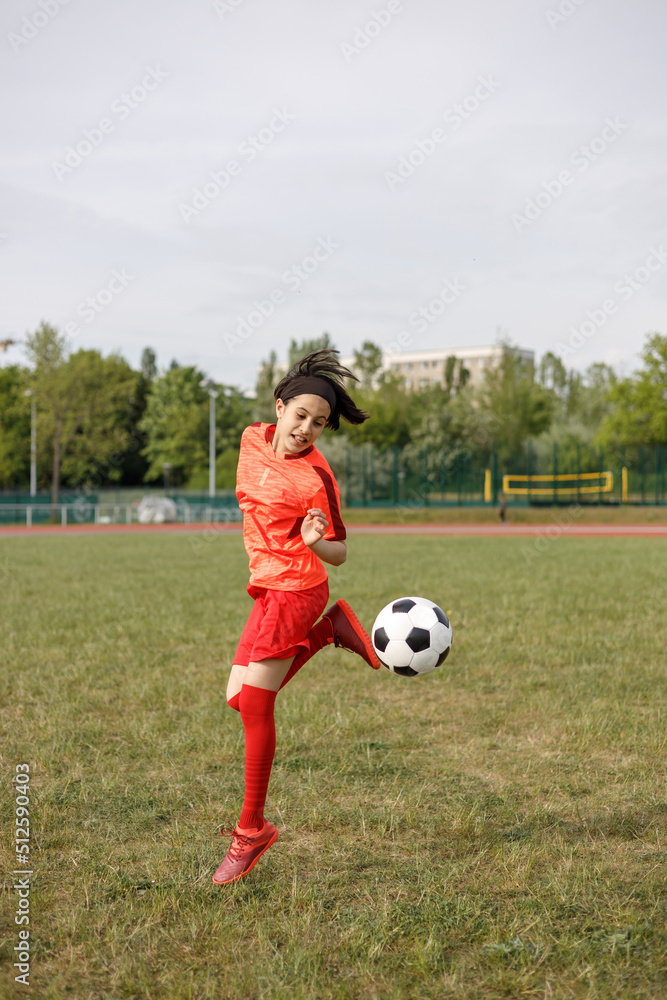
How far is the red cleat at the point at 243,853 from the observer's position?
9.86 feet

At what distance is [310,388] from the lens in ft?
11.0

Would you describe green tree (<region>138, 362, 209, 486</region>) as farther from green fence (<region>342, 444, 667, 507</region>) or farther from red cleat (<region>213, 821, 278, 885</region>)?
red cleat (<region>213, 821, 278, 885</region>)

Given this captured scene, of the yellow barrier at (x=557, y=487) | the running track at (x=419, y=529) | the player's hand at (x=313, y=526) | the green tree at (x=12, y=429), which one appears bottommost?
the running track at (x=419, y=529)

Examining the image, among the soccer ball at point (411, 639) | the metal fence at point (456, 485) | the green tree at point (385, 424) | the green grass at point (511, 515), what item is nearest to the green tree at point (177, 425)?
the green tree at point (385, 424)

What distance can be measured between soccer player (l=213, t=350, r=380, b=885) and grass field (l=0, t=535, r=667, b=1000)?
38 cm

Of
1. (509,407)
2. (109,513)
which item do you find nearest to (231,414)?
(509,407)

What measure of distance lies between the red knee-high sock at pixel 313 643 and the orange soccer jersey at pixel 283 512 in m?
0.25

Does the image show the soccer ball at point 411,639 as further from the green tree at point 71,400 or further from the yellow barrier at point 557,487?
the green tree at point 71,400

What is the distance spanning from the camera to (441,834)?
3.43 m

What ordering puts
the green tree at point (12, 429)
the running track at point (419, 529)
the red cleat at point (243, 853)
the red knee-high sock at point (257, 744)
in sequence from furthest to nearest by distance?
1. the green tree at point (12, 429)
2. the running track at point (419, 529)
3. the red knee-high sock at point (257, 744)
4. the red cleat at point (243, 853)

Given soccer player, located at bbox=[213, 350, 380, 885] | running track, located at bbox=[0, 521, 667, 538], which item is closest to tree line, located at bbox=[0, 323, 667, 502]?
running track, located at bbox=[0, 521, 667, 538]

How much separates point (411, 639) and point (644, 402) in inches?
1845

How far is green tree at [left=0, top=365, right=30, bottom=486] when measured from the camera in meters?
54.7

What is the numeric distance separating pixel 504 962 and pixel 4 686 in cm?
445
